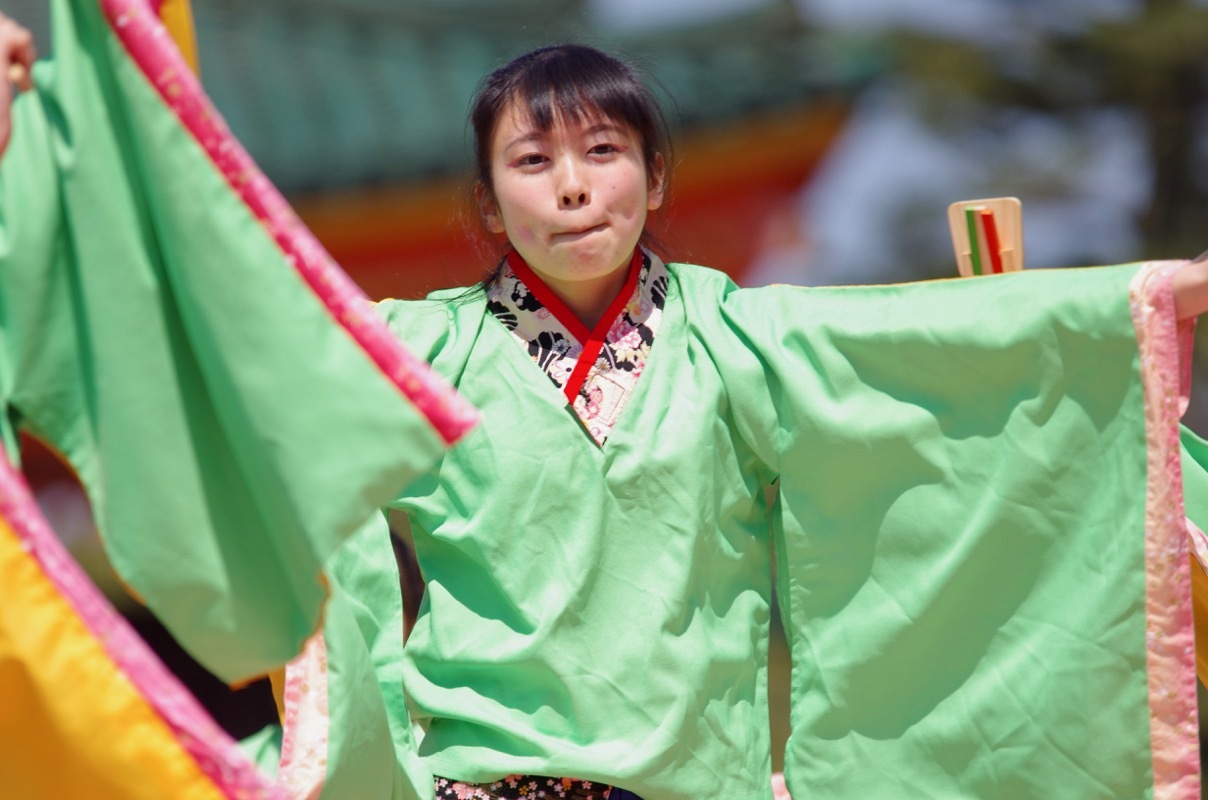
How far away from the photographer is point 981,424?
7.07ft

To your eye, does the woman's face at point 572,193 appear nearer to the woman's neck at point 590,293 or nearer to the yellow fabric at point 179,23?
the woman's neck at point 590,293

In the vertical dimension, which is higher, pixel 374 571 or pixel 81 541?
pixel 374 571

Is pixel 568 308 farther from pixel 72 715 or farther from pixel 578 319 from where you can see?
pixel 72 715

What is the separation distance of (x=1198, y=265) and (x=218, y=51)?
3936mm

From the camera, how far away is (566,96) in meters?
2.24

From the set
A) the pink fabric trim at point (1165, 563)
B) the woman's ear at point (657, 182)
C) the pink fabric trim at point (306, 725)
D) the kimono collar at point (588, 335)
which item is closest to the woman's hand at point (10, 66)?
the pink fabric trim at point (306, 725)

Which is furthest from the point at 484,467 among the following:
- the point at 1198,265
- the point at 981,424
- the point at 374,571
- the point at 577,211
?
the point at 1198,265

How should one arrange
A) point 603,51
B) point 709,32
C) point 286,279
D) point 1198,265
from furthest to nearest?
point 709,32 < point 603,51 < point 1198,265 < point 286,279

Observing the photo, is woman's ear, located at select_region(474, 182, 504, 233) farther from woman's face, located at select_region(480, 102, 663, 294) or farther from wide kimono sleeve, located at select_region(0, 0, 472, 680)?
wide kimono sleeve, located at select_region(0, 0, 472, 680)

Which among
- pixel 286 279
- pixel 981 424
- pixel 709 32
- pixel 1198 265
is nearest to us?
pixel 286 279

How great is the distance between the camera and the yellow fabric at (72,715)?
4.91 feet

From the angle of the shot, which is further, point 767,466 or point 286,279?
point 767,466

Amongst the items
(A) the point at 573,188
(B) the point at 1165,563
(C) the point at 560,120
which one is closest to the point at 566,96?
Result: (C) the point at 560,120

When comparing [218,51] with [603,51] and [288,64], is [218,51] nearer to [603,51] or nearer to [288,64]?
[288,64]
